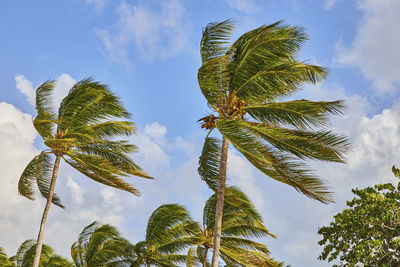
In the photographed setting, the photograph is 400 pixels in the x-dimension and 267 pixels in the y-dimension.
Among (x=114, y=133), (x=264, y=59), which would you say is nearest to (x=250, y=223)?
(x=114, y=133)

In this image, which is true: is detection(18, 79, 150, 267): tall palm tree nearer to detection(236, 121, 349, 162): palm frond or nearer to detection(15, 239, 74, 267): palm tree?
detection(236, 121, 349, 162): palm frond

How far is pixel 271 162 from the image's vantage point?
1109cm

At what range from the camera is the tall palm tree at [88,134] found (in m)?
16.0

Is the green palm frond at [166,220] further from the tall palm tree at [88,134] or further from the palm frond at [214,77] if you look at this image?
the palm frond at [214,77]

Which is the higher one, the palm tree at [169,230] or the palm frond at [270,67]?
the palm frond at [270,67]

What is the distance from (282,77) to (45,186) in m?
11.2

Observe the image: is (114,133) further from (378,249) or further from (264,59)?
(378,249)

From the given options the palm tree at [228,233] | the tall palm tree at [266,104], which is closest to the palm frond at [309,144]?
the tall palm tree at [266,104]

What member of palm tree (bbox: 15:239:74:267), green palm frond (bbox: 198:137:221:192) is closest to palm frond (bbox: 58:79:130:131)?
green palm frond (bbox: 198:137:221:192)

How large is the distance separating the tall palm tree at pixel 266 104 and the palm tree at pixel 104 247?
44.1 ft

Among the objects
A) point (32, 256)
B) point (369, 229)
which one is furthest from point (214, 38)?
point (32, 256)

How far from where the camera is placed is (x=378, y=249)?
15.8 meters

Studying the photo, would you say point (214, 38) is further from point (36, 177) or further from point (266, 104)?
point (36, 177)


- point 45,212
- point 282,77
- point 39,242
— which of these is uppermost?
point 282,77
